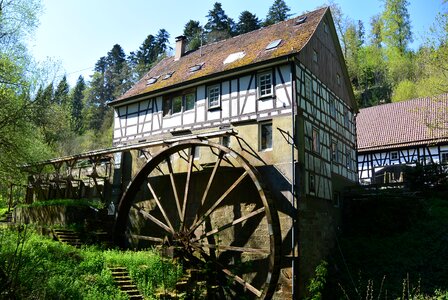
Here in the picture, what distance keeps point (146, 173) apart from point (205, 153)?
2.51 meters

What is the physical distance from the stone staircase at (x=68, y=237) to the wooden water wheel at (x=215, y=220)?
1.70 metres

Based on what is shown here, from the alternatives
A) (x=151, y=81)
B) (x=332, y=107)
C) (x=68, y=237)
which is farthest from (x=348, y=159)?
(x=68, y=237)

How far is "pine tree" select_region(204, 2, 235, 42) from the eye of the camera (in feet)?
144

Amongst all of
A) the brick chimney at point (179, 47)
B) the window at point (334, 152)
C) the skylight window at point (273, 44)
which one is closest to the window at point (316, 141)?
the window at point (334, 152)

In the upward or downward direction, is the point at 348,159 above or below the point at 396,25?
below

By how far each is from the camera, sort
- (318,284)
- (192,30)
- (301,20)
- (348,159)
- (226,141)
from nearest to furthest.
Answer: (318,284) → (226,141) → (301,20) → (348,159) → (192,30)

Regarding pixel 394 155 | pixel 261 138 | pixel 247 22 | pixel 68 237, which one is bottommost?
pixel 68 237

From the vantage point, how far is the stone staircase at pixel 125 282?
1167 centimetres

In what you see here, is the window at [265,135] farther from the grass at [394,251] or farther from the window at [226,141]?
the grass at [394,251]

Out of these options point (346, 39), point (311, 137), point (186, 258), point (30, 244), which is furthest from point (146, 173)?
→ point (346, 39)

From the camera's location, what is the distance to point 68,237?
15.4 meters

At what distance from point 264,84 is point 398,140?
1349cm

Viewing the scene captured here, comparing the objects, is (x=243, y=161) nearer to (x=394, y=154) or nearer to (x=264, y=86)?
(x=264, y=86)

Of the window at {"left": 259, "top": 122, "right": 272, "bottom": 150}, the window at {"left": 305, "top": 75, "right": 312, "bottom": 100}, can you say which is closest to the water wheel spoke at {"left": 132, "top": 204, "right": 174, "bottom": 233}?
the window at {"left": 259, "top": 122, "right": 272, "bottom": 150}
